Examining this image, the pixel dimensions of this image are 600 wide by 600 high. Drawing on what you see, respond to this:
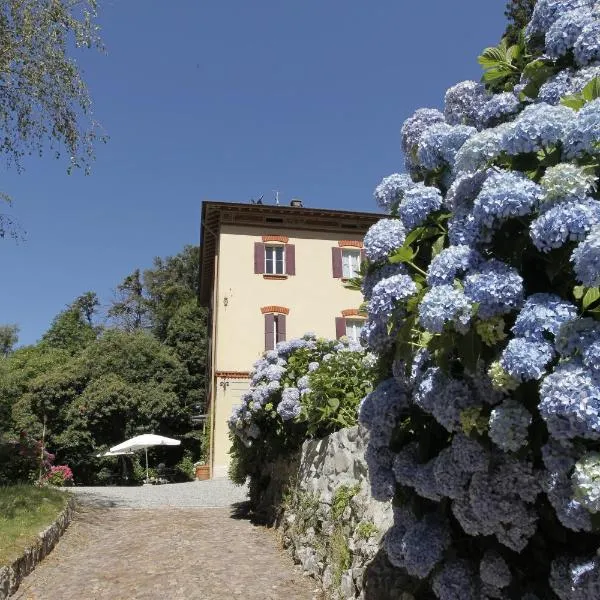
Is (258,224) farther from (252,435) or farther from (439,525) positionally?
(439,525)

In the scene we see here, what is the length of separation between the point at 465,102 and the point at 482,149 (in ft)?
3.36

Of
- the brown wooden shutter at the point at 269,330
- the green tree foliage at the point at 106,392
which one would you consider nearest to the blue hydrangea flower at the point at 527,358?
the green tree foliage at the point at 106,392

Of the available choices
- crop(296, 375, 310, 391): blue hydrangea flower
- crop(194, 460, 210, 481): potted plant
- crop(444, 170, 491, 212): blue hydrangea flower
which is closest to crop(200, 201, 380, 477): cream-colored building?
crop(194, 460, 210, 481): potted plant

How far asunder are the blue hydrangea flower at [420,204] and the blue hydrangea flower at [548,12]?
3.76 feet

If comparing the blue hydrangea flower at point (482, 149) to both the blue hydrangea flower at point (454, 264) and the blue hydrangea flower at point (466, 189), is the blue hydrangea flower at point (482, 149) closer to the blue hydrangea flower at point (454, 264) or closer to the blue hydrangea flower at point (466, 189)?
the blue hydrangea flower at point (466, 189)

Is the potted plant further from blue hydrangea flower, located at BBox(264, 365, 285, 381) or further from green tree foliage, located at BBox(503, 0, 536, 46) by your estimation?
→ green tree foliage, located at BBox(503, 0, 536, 46)

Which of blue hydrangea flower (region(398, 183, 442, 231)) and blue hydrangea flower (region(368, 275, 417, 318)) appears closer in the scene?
blue hydrangea flower (region(368, 275, 417, 318))

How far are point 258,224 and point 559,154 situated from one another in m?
21.2

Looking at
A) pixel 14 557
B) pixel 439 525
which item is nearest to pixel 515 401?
pixel 439 525

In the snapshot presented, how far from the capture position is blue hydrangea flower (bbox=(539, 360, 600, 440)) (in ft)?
6.25

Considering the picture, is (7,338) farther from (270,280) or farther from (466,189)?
(466,189)

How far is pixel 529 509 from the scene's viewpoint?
2.41 metres

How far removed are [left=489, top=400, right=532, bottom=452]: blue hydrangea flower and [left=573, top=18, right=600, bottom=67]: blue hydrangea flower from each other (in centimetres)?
169

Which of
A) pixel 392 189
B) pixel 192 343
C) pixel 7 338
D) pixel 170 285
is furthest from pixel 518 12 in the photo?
pixel 7 338
